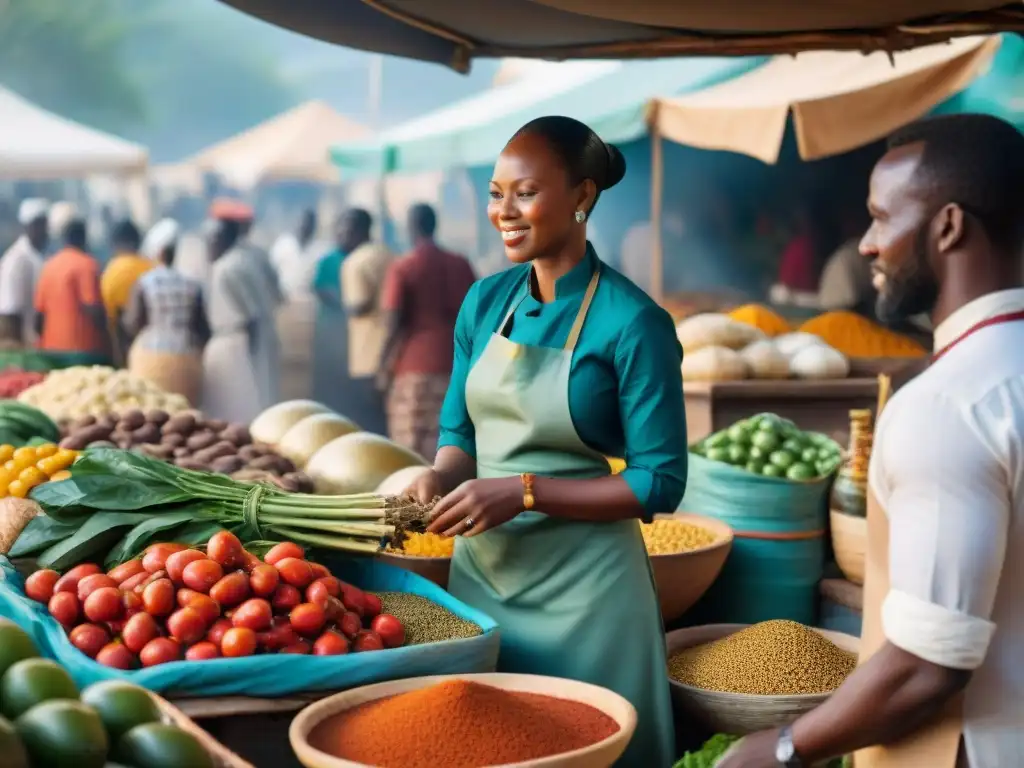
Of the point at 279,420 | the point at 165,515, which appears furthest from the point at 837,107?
the point at 165,515

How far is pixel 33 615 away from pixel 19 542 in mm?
455

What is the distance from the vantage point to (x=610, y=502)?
204cm

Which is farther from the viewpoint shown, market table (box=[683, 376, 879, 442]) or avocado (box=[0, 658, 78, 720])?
market table (box=[683, 376, 879, 442])

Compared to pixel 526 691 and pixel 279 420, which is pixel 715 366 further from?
pixel 526 691

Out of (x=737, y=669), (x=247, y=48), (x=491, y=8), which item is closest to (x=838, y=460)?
(x=737, y=669)

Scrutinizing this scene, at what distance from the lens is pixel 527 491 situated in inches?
80.0

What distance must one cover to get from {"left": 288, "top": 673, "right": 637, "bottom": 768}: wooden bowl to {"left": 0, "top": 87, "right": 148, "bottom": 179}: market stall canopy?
29.0ft

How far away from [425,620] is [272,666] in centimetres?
37

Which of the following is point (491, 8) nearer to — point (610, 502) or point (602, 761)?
point (610, 502)

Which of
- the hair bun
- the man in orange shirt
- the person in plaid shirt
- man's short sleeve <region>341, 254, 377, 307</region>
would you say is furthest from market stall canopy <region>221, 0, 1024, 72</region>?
the man in orange shirt

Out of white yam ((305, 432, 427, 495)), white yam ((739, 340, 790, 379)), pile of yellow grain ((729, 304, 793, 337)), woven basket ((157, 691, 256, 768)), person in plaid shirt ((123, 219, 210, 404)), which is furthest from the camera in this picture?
person in plaid shirt ((123, 219, 210, 404))

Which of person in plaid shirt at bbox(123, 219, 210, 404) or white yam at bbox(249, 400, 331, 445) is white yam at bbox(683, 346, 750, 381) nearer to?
white yam at bbox(249, 400, 331, 445)

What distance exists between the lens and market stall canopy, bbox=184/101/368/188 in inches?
509

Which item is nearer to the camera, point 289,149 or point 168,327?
point 168,327
